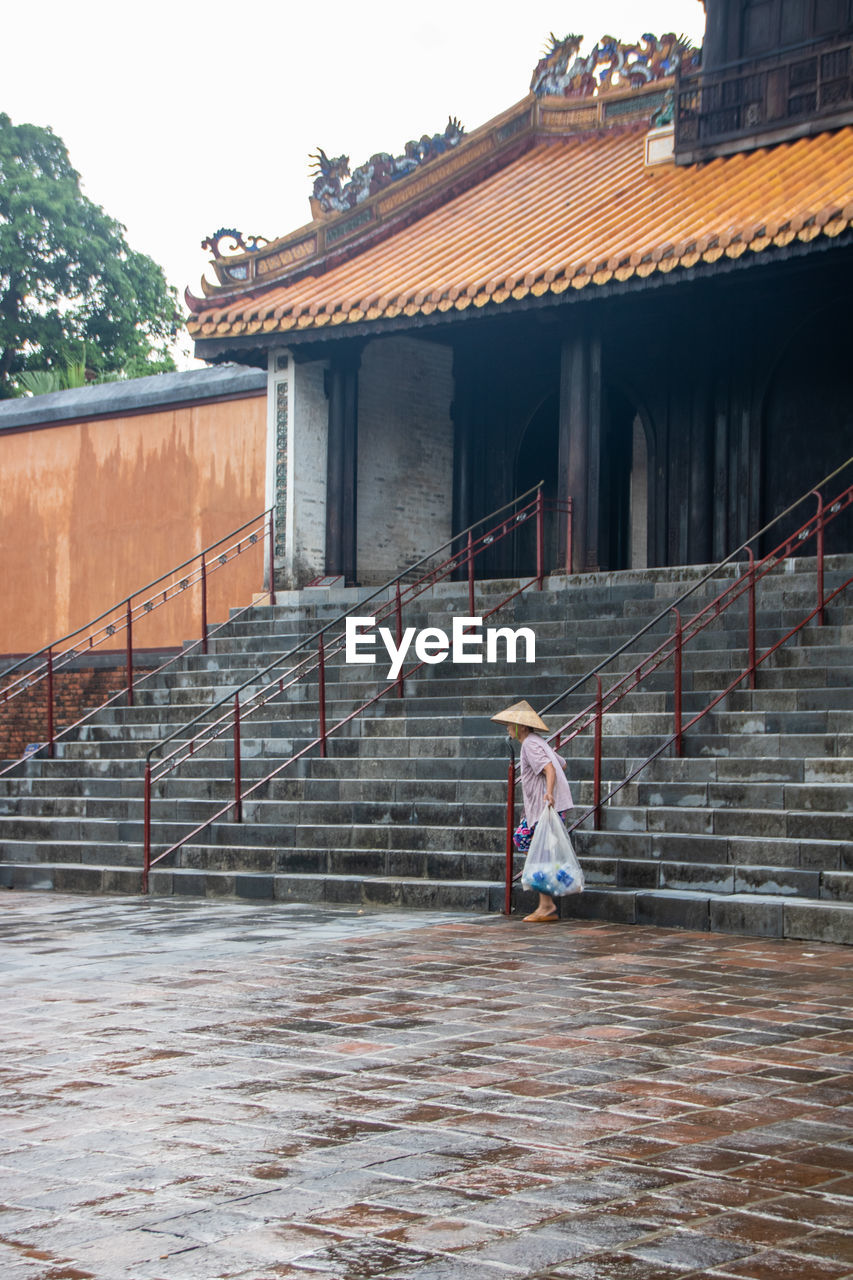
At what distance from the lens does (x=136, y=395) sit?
2047 cm

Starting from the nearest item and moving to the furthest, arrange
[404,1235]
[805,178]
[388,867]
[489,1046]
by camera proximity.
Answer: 1. [404,1235]
2. [489,1046]
3. [388,867]
4. [805,178]

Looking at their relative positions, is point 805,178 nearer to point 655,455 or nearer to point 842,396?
point 842,396

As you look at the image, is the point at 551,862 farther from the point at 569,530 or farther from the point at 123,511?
the point at 123,511

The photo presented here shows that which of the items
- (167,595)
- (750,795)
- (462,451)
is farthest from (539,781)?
(167,595)

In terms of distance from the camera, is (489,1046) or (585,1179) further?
(489,1046)

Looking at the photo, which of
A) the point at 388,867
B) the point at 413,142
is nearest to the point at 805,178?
the point at 413,142

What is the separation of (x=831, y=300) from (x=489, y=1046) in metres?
12.2

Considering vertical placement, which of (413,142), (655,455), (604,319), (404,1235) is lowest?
(404,1235)

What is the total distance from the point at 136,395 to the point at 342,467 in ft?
10.7

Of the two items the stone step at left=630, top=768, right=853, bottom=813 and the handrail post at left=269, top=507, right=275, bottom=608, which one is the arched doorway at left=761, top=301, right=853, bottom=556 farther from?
the stone step at left=630, top=768, right=853, bottom=813

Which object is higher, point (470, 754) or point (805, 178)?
point (805, 178)

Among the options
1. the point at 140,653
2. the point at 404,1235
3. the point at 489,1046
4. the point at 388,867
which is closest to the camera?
the point at 404,1235

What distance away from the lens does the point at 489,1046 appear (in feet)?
21.0

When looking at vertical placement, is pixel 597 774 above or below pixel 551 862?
above
